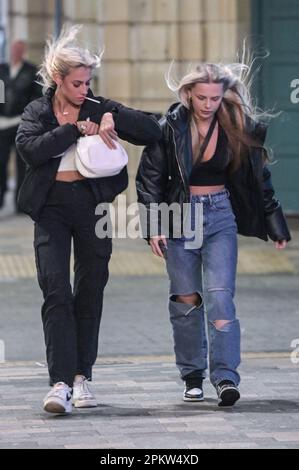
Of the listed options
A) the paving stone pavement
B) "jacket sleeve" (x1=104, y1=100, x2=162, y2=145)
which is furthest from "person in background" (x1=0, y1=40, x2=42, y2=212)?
"jacket sleeve" (x1=104, y1=100, x2=162, y2=145)

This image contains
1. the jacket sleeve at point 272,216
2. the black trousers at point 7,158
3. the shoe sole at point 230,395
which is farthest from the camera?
the black trousers at point 7,158

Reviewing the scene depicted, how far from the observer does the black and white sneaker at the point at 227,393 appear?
8.07 m

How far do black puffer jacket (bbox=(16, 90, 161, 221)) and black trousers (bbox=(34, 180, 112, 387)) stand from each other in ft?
0.20

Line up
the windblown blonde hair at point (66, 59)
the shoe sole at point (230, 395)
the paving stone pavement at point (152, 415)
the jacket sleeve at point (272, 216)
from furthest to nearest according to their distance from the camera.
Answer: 1. the jacket sleeve at point (272, 216)
2. the shoe sole at point (230, 395)
3. the windblown blonde hair at point (66, 59)
4. the paving stone pavement at point (152, 415)

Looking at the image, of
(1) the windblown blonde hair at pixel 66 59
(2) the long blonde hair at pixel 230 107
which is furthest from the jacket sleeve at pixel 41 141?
(2) the long blonde hair at pixel 230 107

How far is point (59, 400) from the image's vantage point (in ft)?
25.8

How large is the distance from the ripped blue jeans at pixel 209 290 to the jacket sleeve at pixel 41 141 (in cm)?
71

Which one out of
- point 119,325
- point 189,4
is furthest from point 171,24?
point 119,325

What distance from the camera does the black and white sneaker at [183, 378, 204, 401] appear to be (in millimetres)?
8320

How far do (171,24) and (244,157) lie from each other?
27.9ft

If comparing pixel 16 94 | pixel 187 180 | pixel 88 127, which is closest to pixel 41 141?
pixel 88 127

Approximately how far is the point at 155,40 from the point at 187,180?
28.7 feet

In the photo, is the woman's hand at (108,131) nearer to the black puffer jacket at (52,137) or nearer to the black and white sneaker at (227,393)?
the black puffer jacket at (52,137)
